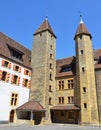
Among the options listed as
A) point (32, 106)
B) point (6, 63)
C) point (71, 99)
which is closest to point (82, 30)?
point (71, 99)

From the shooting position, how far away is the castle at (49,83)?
23500mm

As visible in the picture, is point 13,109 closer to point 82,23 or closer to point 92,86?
point 92,86

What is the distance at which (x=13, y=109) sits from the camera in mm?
23625

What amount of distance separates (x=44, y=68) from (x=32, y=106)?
7193 millimetres

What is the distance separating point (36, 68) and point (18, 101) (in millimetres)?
7227

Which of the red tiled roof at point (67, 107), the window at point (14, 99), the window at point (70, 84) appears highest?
the window at point (70, 84)

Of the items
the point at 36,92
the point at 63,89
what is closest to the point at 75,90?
the point at 63,89

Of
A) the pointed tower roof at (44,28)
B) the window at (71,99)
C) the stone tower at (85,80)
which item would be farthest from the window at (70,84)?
the pointed tower roof at (44,28)

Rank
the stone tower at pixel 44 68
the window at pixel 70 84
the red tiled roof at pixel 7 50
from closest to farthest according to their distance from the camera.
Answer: the red tiled roof at pixel 7 50
the stone tower at pixel 44 68
the window at pixel 70 84

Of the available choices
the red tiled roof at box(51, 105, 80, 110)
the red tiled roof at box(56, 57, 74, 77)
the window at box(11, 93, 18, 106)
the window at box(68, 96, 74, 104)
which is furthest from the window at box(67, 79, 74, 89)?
the window at box(11, 93, 18, 106)

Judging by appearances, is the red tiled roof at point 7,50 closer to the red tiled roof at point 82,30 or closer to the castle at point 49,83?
the castle at point 49,83

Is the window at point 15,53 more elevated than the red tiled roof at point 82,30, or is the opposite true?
the red tiled roof at point 82,30

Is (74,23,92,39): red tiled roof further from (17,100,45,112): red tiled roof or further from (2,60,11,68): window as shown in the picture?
(17,100,45,112): red tiled roof

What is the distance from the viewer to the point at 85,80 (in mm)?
25312
